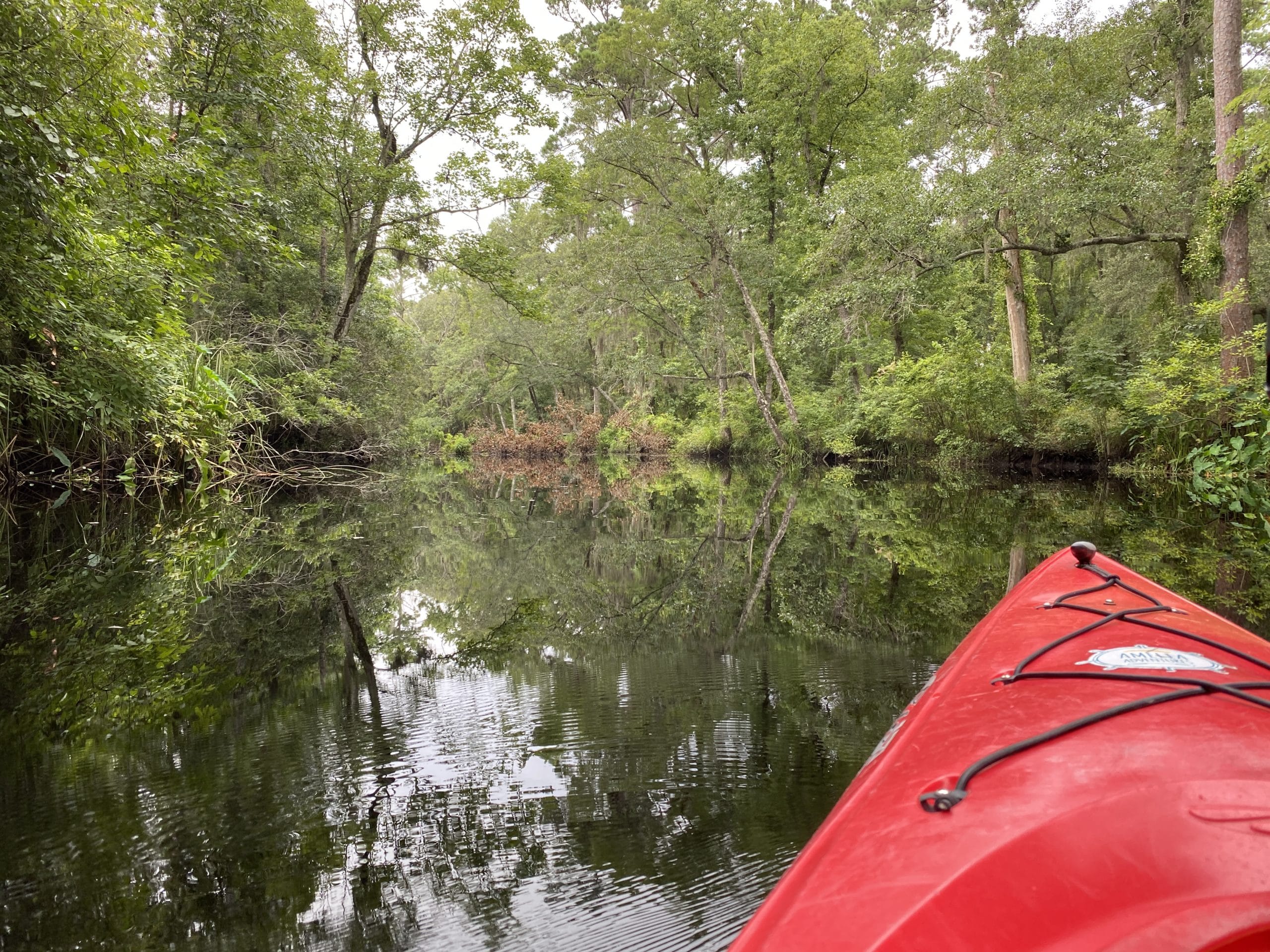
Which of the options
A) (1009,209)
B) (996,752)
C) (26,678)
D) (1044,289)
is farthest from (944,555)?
(1044,289)

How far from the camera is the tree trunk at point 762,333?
1741 centimetres

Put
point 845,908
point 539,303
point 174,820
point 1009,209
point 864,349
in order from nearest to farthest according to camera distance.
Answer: point 845,908
point 174,820
point 1009,209
point 539,303
point 864,349

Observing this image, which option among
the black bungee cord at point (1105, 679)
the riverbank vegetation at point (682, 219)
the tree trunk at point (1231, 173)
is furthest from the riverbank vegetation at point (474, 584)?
the tree trunk at point (1231, 173)

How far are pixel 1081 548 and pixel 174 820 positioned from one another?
3416 mm

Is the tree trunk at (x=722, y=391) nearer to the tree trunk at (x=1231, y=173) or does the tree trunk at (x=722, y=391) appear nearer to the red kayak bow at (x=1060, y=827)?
the tree trunk at (x=1231, y=173)

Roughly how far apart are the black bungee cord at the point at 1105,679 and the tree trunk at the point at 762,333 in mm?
15684

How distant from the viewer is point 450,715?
2.81 meters

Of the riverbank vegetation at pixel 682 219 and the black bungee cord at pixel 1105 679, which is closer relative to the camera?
the black bungee cord at pixel 1105 679

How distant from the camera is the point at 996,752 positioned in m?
1.24

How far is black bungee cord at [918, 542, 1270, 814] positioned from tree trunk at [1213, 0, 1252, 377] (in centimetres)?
883

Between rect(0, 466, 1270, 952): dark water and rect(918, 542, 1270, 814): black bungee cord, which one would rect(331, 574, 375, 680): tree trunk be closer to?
rect(0, 466, 1270, 952): dark water

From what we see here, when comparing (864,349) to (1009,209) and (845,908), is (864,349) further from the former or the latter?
(845,908)

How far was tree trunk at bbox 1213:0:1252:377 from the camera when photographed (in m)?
8.64

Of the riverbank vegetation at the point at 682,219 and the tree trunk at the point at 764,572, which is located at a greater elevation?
the riverbank vegetation at the point at 682,219
